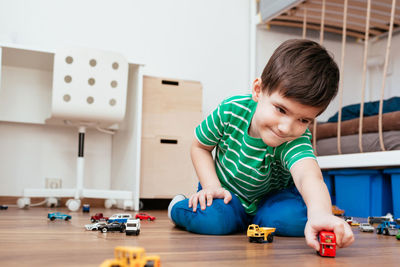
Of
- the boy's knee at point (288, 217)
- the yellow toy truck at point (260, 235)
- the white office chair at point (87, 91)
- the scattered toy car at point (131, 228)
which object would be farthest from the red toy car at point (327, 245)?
the white office chair at point (87, 91)

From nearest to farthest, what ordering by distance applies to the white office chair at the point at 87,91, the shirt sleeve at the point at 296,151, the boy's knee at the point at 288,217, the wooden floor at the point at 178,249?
the wooden floor at the point at 178,249
the shirt sleeve at the point at 296,151
the boy's knee at the point at 288,217
the white office chair at the point at 87,91

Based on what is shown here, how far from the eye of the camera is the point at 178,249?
2.50ft

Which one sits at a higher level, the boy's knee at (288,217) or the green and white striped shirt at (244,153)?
the green and white striped shirt at (244,153)

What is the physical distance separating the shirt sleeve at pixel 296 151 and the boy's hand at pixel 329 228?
0.60 ft

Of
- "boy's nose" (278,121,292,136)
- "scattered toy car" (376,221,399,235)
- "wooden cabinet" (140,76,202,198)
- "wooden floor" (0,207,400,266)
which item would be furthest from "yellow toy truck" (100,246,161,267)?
"wooden cabinet" (140,76,202,198)

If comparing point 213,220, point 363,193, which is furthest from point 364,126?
point 213,220

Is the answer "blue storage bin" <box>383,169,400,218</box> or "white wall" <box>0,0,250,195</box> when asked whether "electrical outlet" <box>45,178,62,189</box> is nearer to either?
"white wall" <box>0,0,250,195</box>

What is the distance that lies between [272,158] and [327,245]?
348mm

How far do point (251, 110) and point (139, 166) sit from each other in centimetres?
105

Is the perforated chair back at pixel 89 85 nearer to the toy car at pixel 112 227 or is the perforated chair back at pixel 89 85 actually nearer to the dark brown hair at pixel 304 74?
the toy car at pixel 112 227

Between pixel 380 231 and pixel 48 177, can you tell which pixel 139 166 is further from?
pixel 380 231

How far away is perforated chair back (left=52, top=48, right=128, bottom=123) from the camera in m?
1.88

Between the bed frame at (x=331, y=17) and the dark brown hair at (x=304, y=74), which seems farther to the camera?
the bed frame at (x=331, y=17)

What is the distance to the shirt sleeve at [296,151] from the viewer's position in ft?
3.08
